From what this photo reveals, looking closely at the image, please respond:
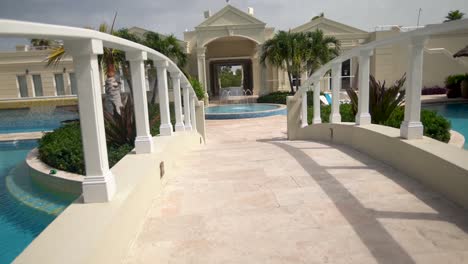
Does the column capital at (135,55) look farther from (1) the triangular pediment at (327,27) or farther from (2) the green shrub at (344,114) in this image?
(1) the triangular pediment at (327,27)

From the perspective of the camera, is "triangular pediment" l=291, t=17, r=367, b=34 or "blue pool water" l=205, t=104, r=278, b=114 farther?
"triangular pediment" l=291, t=17, r=367, b=34

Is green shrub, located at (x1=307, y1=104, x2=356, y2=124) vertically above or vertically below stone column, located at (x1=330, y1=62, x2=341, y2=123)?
below

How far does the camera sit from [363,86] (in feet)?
15.7

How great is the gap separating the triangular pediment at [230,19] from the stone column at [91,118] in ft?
68.3

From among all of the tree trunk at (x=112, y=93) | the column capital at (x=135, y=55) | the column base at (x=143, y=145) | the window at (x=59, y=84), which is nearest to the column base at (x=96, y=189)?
the column base at (x=143, y=145)

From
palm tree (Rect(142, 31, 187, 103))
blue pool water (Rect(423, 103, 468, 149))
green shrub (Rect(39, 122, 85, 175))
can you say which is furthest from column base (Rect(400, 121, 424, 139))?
palm tree (Rect(142, 31, 187, 103))

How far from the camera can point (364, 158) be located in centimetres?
438

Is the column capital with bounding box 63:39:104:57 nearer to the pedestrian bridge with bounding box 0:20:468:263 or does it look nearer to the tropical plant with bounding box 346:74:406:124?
the pedestrian bridge with bounding box 0:20:468:263

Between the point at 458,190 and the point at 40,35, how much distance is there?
10.1 feet

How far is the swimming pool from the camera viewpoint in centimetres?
470

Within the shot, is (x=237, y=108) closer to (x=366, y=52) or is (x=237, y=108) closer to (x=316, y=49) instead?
(x=316, y=49)

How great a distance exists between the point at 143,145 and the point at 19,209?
12.4 feet

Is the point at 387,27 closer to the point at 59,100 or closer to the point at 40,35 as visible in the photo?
the point at 59,100

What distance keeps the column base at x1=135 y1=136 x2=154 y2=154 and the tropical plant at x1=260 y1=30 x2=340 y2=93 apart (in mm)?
16834
